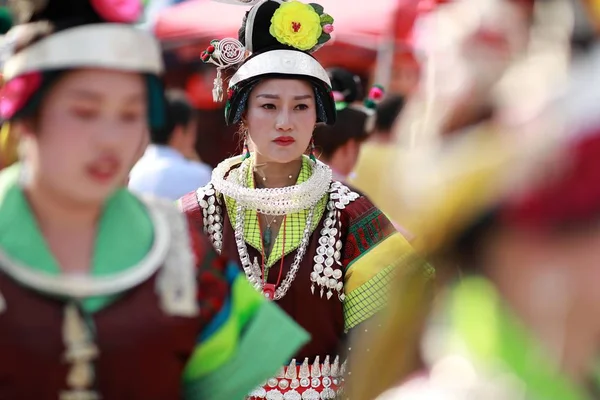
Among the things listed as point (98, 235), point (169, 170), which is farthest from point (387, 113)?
point (98, 235)

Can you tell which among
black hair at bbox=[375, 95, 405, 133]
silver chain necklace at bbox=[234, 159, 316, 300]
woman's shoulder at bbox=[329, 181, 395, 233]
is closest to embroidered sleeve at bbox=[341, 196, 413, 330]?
woman's shoulder at bbox=[329, 181, 395, 233]

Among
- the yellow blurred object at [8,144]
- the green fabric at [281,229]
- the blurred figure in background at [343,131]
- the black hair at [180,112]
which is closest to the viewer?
the yellow blurred object at [8,144]

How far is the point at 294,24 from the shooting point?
331cm

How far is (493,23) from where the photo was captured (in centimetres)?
110

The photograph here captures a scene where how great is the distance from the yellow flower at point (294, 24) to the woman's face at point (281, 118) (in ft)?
0.50

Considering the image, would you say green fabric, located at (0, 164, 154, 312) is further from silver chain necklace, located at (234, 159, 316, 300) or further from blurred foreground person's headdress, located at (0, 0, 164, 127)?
silver chain necklace, located at (234, 159, 316, 300)

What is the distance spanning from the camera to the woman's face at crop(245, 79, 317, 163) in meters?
3.21

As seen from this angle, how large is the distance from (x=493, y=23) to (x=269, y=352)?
105 centimetres

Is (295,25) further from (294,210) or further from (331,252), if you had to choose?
(331,252)

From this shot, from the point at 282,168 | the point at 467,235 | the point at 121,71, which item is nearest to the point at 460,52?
the point at 467,235

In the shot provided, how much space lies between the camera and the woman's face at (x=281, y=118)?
3.21m

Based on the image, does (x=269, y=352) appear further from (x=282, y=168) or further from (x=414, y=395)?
(x=282, y=168)

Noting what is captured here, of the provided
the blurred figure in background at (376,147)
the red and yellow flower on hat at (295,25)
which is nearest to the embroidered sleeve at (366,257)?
the red and yellow flower on hat at (295,25)

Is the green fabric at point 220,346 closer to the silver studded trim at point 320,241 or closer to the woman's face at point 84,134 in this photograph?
the woman's face at point 84,134
